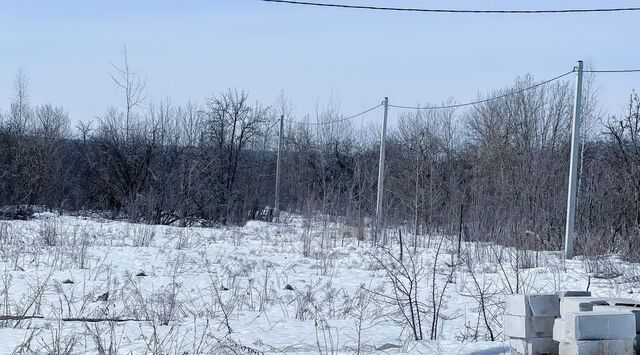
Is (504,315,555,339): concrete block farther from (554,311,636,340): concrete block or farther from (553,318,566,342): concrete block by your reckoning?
(554,311,636,340): concrete block

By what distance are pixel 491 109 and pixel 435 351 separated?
3614 cm

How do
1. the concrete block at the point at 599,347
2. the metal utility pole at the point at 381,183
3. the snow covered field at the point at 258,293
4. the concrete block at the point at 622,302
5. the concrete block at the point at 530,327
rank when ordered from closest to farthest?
the concrete block at the point at 599,347
the concrete block at the point at 530,327
the concrete block at the point at 622,302
the snow covered field at the point at 258,293
the metal utility pole at the point at 381,183

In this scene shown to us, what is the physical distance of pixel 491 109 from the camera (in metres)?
41.6

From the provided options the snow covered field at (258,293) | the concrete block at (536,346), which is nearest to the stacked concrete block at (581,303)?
the concrete block at (536,346)

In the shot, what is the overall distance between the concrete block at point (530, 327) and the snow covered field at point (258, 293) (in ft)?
2.17

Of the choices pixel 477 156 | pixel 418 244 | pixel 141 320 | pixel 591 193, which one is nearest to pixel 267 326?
pixel 141 320

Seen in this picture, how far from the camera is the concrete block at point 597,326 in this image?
17.5ft

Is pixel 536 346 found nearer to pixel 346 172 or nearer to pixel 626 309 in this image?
pixel 626 309

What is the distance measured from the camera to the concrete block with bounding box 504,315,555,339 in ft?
19.7

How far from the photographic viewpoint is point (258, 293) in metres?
10.6

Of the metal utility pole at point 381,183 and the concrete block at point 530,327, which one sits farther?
the metal utility pole at point 381,183

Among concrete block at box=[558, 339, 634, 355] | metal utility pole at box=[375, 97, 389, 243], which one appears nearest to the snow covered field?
metal utility pole at box=[375, 97, 389, 243]

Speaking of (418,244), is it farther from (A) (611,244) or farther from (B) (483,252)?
(A) (611,244)

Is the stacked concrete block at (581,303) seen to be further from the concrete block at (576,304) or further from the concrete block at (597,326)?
the concrete block at (597,326)
